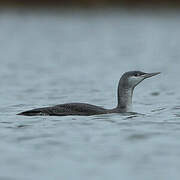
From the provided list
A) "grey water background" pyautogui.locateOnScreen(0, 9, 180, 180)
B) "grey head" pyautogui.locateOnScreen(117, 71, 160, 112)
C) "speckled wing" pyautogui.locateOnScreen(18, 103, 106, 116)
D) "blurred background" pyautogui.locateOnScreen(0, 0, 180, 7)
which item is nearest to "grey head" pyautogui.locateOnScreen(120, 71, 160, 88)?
"grey head" pyautogui.locateOnScreen(117, 71, 160, 112)

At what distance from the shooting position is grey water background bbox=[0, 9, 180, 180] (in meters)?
7.50

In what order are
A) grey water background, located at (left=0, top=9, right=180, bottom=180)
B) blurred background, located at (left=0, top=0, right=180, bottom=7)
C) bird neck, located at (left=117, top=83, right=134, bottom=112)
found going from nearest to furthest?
1. grey water background, located at (left=0, top=9, right=180, bottom=180)
2. bird neck, located at (left=117, top=83, right=134, bottom=112)
3. blurred background, located at (left=0, top=0, right=180, bottom=7)

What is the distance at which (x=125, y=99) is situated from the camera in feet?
36.3

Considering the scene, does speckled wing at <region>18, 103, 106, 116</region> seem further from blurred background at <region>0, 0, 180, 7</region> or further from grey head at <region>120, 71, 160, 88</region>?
blurred background at <region>0, 0, 180, 7</region>

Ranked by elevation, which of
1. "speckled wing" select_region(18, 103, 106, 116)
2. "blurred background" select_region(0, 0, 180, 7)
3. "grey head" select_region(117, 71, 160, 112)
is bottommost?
"speckled wing" select_region(18, 103, 106, 116)

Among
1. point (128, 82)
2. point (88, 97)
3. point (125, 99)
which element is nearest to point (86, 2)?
point (88, 97)

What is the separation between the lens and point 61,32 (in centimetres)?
3300

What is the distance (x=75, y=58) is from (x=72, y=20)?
42.6ft

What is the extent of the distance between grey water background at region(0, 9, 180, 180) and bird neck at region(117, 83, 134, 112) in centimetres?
27

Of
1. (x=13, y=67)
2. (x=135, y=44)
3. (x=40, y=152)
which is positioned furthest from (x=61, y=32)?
(x=40, y=152)

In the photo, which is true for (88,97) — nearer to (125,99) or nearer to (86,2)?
(125,99)

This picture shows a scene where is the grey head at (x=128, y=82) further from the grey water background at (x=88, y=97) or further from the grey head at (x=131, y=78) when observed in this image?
the grey water background at (x=88, y=97)

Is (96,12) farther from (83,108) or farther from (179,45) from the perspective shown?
(83,108)

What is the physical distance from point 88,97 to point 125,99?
3.10 meters
